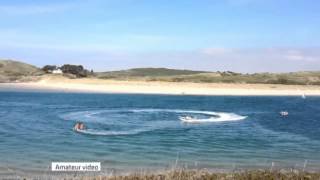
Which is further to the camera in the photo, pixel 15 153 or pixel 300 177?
pixel 15 153

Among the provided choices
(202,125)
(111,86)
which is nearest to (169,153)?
(202,125)

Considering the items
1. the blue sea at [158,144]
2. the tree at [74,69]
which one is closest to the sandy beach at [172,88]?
the tree at [74,69]

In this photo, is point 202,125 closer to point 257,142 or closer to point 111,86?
point 257,142

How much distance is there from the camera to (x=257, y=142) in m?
35.7

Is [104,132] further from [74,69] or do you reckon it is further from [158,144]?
[74,69]

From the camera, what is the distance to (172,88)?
13875 centimetres

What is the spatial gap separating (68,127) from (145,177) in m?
28.6

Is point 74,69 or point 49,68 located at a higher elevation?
point 49,68

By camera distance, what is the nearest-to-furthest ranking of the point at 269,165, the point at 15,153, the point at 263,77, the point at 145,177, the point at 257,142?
the point at 145,177 → the point at 269,165 → the point at 15,153 → the point at 257,142 → the point at 263,77

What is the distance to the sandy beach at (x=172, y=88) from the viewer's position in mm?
136875

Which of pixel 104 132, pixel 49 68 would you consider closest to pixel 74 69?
pixel 49 68

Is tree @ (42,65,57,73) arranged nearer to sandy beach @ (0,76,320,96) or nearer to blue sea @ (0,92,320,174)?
sandy beach @ (0,76,320,96)

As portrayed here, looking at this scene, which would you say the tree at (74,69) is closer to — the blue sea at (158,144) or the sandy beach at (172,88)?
the sandy beach at (172,88)

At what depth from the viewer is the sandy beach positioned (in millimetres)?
136875
